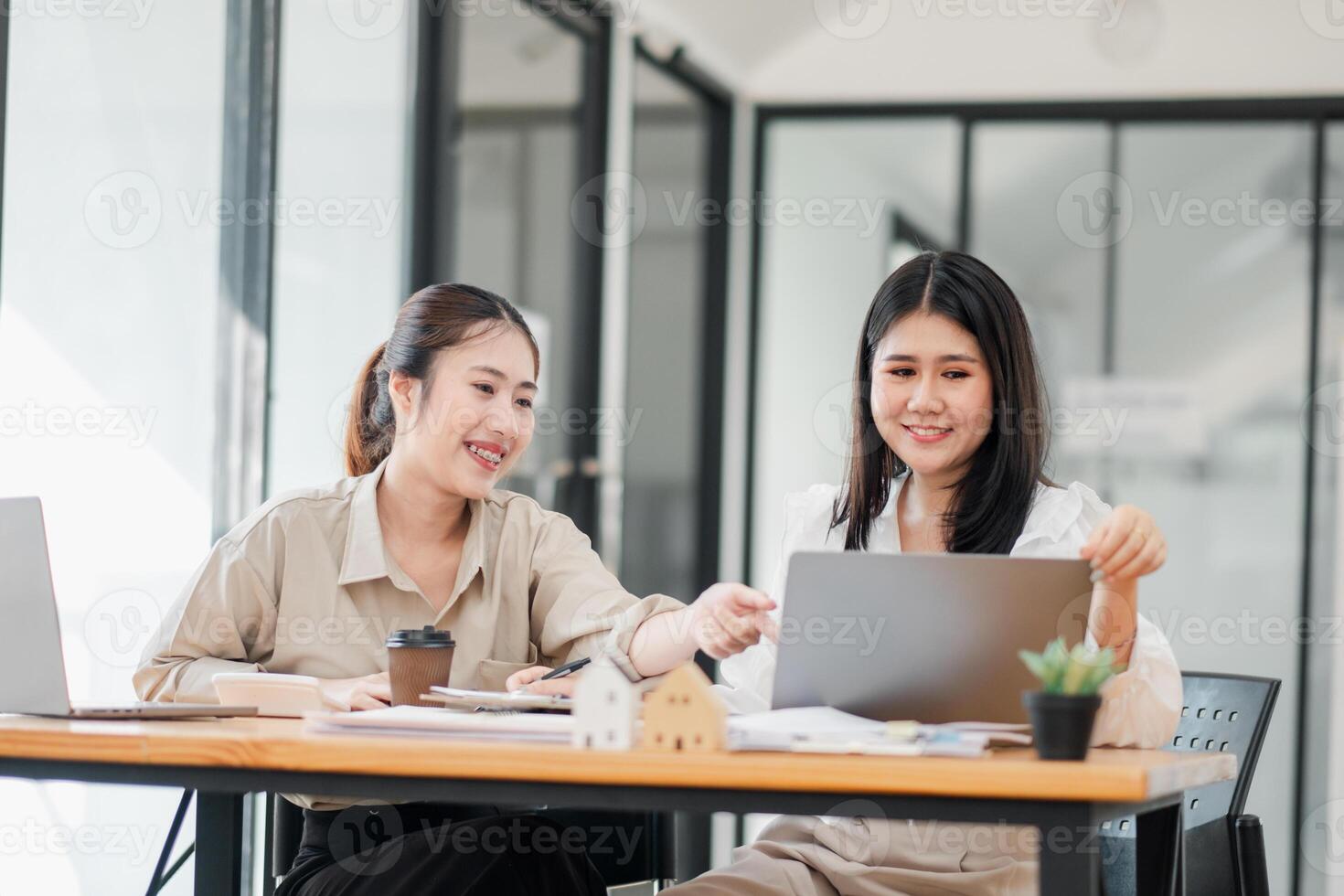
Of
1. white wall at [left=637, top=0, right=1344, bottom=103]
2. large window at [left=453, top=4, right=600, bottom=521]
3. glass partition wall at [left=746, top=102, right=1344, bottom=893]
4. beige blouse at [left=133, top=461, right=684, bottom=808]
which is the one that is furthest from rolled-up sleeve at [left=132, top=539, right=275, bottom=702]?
white wall at [left=637, top=0, right=1344, bottom=103]

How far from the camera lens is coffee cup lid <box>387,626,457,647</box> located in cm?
168

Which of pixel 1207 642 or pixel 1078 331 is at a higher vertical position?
pixel 1078 331

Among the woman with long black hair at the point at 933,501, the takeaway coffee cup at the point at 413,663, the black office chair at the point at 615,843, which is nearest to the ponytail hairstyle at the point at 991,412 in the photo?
the woman with long black hair at the point at 933,501

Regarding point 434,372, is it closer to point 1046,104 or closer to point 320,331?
point 320,331

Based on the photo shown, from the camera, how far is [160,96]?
9.70ft

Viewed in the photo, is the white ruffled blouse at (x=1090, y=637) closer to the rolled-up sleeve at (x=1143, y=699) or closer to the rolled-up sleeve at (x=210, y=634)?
the rolled-up sleeve at (x=1143, y=699)

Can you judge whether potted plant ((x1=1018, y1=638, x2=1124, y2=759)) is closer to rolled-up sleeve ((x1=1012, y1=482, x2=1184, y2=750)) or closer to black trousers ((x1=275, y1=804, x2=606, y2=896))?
rolled-up sleeve ((x1=1012, y1=482, x2=1184, y2=750))

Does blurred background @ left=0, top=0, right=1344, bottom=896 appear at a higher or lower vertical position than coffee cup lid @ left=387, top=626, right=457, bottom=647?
higher

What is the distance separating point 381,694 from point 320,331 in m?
1.87

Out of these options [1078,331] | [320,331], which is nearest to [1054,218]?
[1078,331]

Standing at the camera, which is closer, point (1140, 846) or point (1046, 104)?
point (1140, 846)

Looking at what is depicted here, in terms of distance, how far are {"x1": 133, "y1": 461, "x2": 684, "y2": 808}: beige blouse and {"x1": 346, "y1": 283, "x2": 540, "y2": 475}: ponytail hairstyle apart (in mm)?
158

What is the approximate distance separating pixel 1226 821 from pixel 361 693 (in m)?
1.13

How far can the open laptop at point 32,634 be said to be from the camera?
1.58 m
